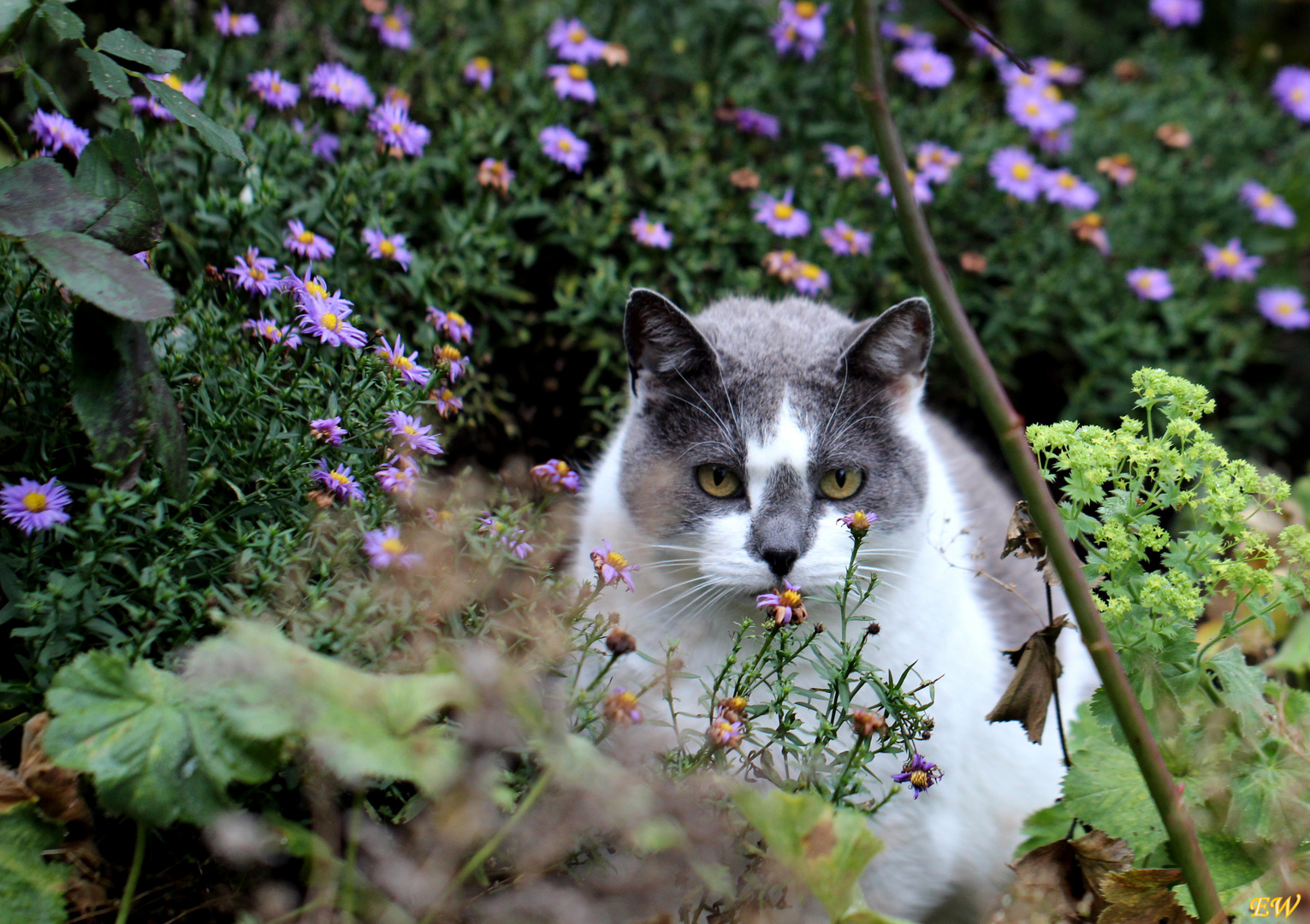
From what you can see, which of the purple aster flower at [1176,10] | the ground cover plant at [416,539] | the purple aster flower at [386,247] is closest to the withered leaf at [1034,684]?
the ground cover plant at [416,539]

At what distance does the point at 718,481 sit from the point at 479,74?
173 centimetres

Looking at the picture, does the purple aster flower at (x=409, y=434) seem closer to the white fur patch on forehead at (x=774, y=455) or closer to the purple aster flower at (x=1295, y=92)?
the white fur patch on forehead at (x=774, y=455)

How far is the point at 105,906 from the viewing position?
1442 millimetres

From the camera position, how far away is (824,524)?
192 cm

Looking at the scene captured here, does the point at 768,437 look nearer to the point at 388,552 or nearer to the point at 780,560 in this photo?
the point at 780,560

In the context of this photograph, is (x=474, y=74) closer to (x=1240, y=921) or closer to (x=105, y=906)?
(x=105, y=906)

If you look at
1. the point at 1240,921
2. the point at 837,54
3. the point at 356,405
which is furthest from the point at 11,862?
the point at 837,54

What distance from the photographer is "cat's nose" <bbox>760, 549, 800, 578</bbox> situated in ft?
5.96

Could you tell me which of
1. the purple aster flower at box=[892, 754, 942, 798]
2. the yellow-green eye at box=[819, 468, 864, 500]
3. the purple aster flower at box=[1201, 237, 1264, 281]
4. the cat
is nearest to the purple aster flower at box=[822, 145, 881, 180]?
the cat

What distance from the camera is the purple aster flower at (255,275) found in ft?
6.18

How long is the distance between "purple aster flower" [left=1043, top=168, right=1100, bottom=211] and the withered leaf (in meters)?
2.14

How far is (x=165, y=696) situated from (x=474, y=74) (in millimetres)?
2330

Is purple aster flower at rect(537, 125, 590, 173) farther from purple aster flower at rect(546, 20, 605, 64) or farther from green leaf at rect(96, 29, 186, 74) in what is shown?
green leaf at rect(96, 29, 186, 74)

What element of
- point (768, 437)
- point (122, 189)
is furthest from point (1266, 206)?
point (122, 189)
